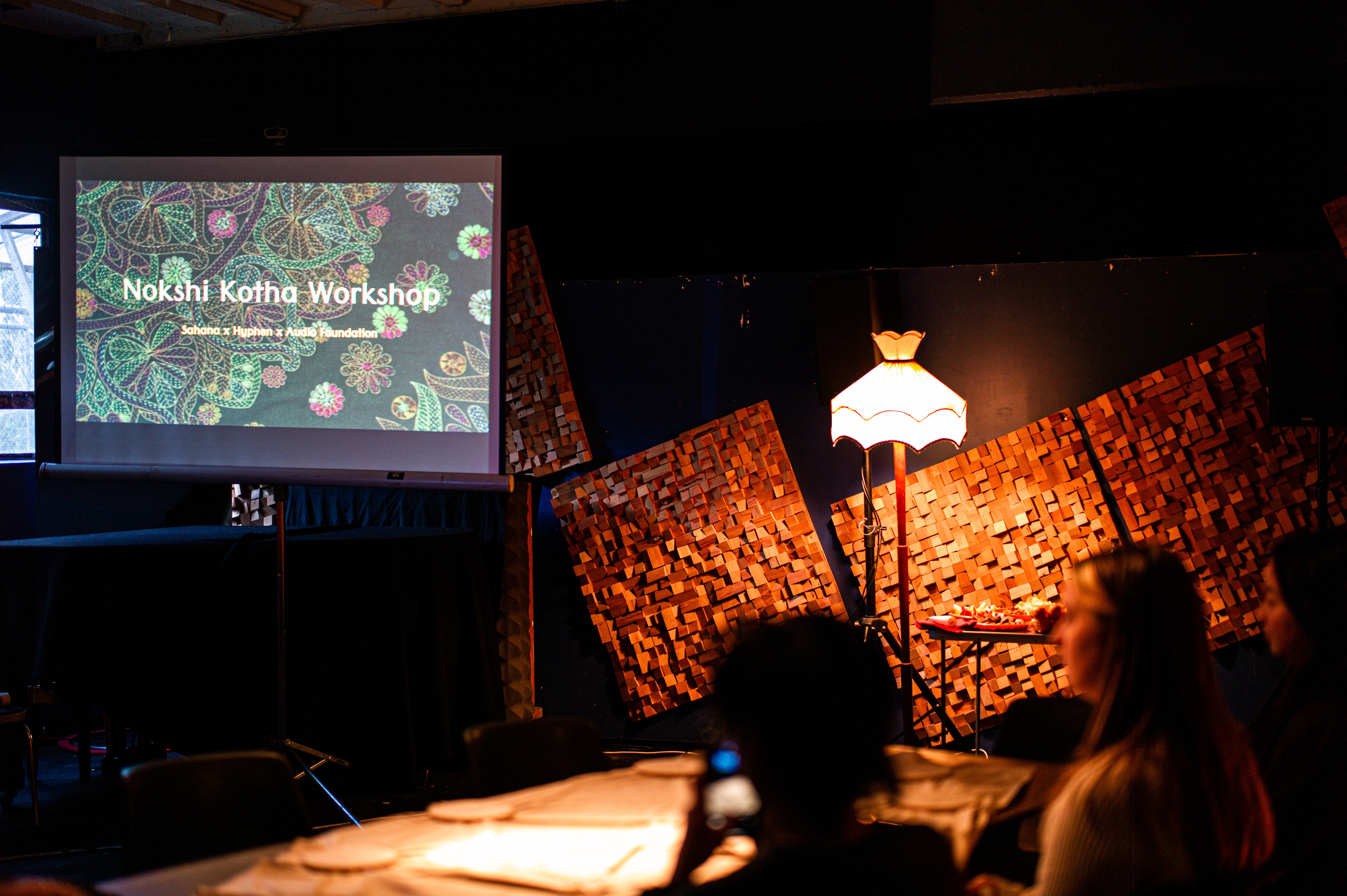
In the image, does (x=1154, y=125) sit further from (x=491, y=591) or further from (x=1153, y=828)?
(x=1153, y=828)

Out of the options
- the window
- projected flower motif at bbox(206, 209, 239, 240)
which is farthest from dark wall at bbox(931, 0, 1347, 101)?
the window

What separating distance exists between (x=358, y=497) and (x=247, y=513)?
61 cm

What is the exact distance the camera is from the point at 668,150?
4.78 m

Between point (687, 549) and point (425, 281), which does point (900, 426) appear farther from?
point (425, 281)

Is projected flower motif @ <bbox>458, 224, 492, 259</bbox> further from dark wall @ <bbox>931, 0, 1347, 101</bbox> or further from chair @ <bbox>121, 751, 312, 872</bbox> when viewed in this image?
chair @ <bbox>121, 751, 312, 872</bbox>

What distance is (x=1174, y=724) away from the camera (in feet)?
4.69

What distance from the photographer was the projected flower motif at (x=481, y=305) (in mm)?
3891

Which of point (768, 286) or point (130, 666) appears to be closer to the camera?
point (130, 666)

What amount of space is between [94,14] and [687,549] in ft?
12.7

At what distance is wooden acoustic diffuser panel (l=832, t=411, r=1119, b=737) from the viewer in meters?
4.37


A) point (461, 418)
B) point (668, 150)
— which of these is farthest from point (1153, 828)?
point (668, 150)

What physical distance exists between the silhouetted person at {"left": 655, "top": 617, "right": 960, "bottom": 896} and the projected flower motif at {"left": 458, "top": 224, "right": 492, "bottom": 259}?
2.94 meters

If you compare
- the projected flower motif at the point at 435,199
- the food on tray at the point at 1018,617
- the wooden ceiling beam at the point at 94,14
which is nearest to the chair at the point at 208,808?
the projected flower motif at the point at 435,199

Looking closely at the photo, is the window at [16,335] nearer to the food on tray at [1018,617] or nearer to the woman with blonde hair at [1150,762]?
the food on tray at [1018,617]
